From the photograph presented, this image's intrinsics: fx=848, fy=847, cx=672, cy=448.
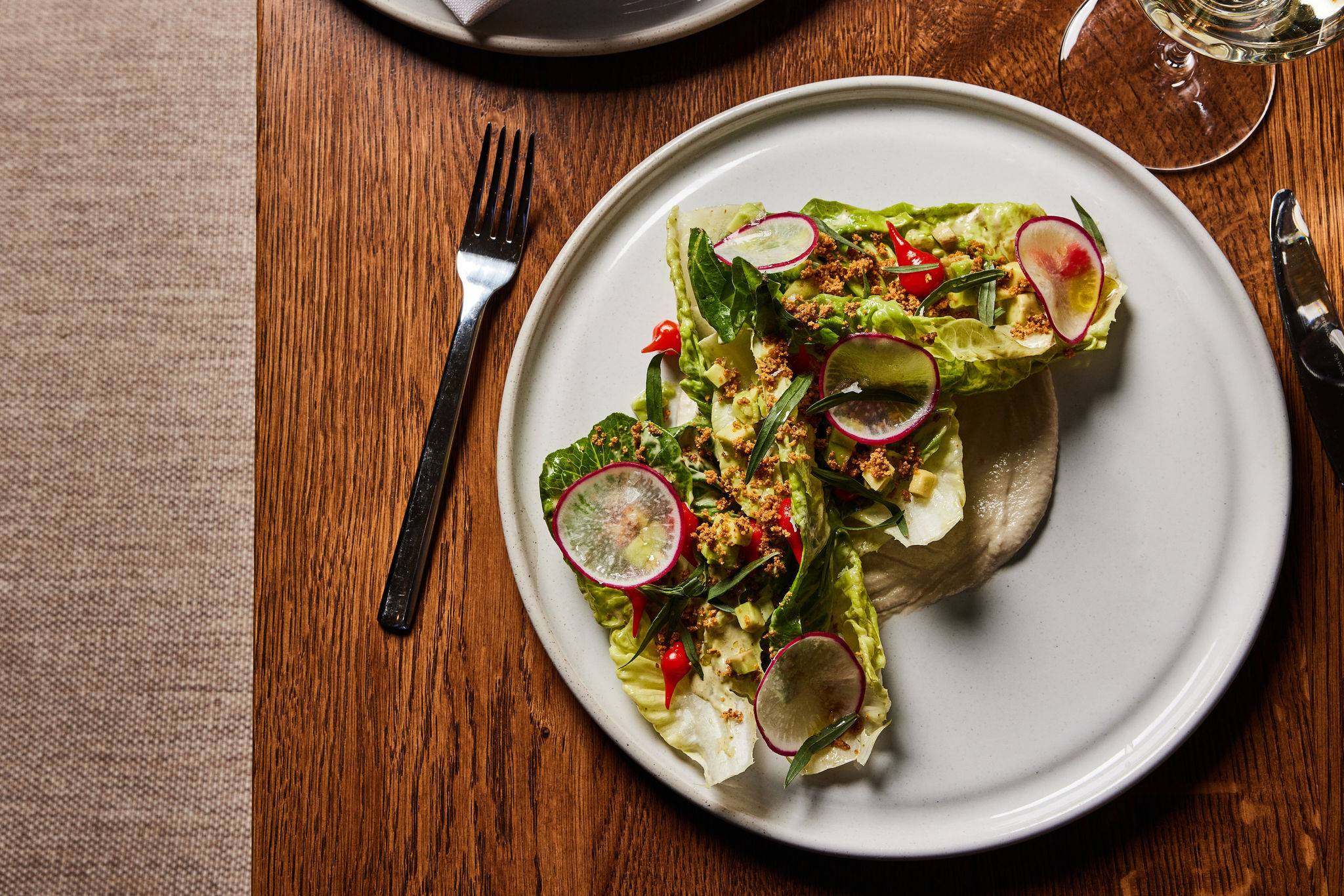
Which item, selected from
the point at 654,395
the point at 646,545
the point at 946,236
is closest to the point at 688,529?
the point at 646,545

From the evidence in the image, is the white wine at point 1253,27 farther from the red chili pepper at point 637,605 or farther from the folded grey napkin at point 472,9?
the red chili pepper at point 637,605

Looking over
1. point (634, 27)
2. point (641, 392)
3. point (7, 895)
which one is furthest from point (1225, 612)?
point (7, 895)

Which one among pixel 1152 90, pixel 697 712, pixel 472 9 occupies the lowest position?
pixel 697 712

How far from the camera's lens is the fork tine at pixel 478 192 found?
193 centimetres

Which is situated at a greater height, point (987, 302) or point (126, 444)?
point (987, 302)

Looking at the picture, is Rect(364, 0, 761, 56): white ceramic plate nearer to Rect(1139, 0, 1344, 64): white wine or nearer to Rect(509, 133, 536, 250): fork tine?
Rect(509, 133, 536, 250): fork tine

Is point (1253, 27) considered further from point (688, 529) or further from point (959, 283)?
point (688, 529)

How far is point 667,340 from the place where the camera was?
6.02 ft

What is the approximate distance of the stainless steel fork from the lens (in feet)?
6.14

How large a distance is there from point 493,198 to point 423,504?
28.0 inches

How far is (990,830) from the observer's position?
1705mm

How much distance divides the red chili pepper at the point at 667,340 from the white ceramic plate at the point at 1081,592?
11.8 inches

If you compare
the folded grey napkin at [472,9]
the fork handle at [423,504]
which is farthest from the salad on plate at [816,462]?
the folded grey napkin at [472,9]

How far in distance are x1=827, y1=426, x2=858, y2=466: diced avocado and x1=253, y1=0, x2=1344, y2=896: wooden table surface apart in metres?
0.75
